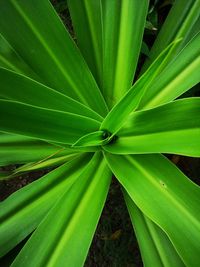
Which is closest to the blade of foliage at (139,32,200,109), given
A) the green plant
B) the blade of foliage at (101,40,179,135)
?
the green plant

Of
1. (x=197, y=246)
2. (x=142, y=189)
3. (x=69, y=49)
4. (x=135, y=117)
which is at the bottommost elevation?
(x=197, y=246)

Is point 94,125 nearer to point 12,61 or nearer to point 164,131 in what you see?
point 164,131

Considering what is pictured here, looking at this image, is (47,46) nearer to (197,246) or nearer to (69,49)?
(69,49)

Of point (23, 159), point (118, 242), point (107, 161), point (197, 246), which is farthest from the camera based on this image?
point (118, 242)

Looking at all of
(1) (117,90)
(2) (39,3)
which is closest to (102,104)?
(1) (117,90)

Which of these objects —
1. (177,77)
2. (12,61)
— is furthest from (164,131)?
(12,61)

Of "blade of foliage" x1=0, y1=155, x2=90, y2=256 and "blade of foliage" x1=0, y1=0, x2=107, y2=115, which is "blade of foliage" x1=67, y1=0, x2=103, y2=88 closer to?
"blade of foliage" x1=0, y1=0, x2=107, y2=115

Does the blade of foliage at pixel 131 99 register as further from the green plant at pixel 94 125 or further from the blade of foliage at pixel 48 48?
the blade of foliage at pixel 48 48
